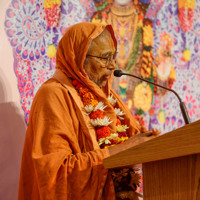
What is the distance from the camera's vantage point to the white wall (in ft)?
7.22

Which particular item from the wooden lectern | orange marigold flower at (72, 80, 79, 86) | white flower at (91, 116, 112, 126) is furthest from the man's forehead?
the wooden lectern

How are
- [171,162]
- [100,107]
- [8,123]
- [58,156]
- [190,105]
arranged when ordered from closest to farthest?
[171,162], [58,156], [100,107], [8,123], [190,105]

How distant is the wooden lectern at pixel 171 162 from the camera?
0.91m

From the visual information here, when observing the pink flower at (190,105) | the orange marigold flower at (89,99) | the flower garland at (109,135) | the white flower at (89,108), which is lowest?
the pink flower at (190,105)

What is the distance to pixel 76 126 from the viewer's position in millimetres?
1834

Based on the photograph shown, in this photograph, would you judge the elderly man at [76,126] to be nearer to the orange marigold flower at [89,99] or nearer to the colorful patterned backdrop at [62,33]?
the orange marigold flower at [89,99]

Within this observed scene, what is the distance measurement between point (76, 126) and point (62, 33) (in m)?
1.06

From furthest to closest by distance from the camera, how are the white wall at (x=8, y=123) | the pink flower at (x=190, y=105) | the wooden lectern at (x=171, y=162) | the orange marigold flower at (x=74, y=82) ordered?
the pink flower at (x=190, y=105) < the white wall at (x=8, y=123) < the orange marigold flower at (x=74, y=82) < the wooden lectern at (x=171, y=162)

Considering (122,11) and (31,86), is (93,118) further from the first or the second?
(122,11)

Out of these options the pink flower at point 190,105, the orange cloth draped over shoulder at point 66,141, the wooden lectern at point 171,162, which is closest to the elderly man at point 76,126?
the orange cloth draped over shoulder at point 66,141

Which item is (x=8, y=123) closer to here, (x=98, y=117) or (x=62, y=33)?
(x=98, y=117)

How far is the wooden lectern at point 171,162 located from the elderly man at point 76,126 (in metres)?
0.55

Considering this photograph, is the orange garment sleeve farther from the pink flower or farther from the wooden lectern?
the pink flower

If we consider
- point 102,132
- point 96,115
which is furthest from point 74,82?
point 102,132
